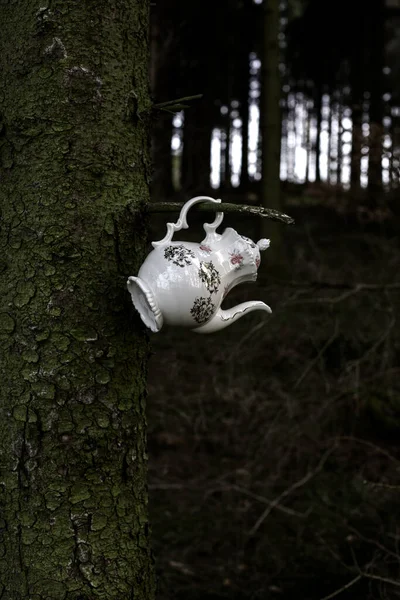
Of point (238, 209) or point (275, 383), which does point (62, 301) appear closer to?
point (238, 209)

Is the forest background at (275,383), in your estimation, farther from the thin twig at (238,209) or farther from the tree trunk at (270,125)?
the thin twig at (238,209)

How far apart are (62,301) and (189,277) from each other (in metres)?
0.27

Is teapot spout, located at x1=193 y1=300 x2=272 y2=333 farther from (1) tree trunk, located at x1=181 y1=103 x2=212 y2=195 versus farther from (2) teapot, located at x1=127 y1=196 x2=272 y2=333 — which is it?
(1) tree trunk, located at x1=181 y1=103 x2=212 y2=195

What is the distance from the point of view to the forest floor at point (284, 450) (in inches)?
109

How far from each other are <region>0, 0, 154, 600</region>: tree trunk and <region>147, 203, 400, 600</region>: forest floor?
3.42 ft

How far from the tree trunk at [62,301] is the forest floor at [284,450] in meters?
1.04

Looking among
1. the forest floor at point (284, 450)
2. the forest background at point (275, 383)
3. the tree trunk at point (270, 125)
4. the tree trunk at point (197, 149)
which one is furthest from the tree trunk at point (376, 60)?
the forest floor at point (284, 450)

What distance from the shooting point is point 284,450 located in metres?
3.96

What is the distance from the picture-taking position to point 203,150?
6.37 m

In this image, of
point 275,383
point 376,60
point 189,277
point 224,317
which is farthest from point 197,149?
point 189,277

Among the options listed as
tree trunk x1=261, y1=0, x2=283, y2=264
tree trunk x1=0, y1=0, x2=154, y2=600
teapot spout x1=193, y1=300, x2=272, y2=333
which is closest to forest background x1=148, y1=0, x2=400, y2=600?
tree trunk x1=261, y1=0, x2=283, y2=264

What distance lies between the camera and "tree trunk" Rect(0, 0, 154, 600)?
135cm

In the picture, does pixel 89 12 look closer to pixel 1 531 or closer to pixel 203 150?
pixel 1 531

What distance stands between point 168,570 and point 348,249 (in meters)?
5.11
